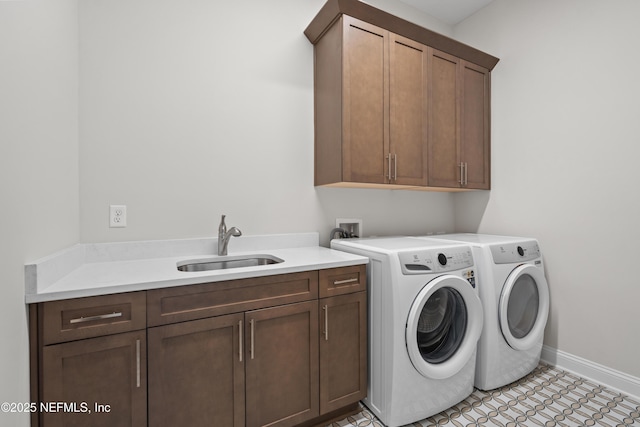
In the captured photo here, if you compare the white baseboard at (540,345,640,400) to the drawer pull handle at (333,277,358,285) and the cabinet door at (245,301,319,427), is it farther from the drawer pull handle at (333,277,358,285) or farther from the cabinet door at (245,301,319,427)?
the cabinet door at (245,301,319,427)

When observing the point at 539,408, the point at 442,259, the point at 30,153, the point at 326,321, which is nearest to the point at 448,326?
the point at 442,259

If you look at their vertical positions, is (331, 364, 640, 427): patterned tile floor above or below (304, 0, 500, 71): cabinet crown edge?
below

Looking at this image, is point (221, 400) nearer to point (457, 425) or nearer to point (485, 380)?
point (457, 425)

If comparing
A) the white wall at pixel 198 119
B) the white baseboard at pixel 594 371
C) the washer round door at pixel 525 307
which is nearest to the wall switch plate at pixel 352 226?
the white wall at pixel 198 119

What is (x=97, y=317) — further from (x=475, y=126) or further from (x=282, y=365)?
(x=475, y=126)

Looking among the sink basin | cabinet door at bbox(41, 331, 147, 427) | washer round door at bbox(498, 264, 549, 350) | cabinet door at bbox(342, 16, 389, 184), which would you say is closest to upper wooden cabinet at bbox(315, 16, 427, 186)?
cabinet door at bbox(342, 16, 389, 184)

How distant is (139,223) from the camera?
5.43 feet

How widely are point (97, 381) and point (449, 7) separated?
342 cm

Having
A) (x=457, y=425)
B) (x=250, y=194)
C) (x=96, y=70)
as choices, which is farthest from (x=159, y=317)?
(x=457, y=425)

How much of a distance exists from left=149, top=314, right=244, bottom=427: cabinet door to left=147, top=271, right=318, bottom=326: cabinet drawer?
36 mm

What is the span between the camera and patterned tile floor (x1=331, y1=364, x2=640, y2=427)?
61.5 inches

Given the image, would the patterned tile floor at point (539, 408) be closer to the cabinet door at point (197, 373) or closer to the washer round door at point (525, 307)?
the washer round door at point (525, 307)

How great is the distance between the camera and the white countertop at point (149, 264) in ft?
3.47

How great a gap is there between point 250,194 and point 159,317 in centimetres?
96
